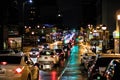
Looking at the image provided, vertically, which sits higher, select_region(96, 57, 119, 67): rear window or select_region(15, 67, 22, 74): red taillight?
select_region(96, 57, 119, 67): rear window

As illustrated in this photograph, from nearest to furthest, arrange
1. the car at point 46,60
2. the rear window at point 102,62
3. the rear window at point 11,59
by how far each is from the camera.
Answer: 1. the rear window at point 102,62
2. the rear window at point 11,59
3. the car at point 46,60

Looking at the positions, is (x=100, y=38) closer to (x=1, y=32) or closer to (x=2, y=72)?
(x=1, y=32)

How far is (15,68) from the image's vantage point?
1572cm

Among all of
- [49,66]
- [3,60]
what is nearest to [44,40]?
[49,66]

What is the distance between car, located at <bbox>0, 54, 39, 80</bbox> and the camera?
51.4ft

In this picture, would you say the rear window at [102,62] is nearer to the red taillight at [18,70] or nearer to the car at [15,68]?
the car at [15,68]

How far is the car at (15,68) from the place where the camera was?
616 inches

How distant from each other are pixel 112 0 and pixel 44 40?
52363mm

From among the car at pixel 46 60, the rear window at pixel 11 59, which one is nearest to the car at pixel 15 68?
the rear window at pixel 11 59

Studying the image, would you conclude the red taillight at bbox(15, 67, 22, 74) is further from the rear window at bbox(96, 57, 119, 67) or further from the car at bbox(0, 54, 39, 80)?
the rear window at bbox(96, 57, 119, 67)

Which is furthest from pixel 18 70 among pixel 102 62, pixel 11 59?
pixel 102 62

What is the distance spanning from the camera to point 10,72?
15656 mm

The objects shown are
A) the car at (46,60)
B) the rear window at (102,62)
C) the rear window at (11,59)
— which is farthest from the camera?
the car at (46,60)

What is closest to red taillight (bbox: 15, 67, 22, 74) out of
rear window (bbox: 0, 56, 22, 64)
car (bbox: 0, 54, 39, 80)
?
car (bbox: 0, 54, 39, 80)
